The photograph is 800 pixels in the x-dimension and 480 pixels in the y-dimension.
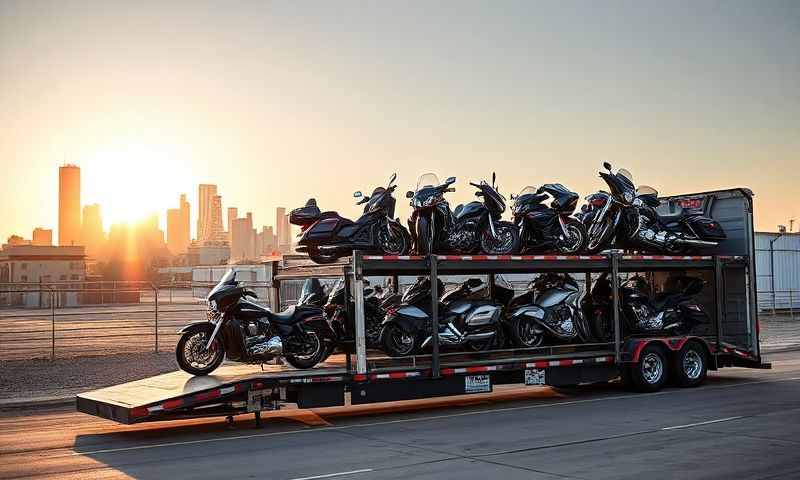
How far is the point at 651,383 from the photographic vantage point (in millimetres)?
16031

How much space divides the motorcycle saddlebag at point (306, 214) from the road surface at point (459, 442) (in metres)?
3.03

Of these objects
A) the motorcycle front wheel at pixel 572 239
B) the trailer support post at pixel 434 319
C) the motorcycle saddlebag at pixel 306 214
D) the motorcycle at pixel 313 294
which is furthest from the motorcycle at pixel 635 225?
the motorcycle saddlebag at pixel 306 214

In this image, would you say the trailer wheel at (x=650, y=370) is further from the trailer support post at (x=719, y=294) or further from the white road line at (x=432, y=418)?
the trailer support post at (x=719, y=294)

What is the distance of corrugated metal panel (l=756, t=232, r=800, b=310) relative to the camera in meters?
45.3

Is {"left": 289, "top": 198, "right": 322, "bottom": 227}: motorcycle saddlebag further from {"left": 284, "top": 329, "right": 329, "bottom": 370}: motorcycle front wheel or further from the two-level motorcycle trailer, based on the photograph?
{"left": 284, "top": 329, "right": 329, "bottom": 370}: motorcycle front wheel

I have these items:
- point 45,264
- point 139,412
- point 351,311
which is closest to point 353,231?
point 351,311

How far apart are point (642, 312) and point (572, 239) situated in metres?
2.01

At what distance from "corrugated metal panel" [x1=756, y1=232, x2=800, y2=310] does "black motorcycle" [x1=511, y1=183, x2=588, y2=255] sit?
31464 millimetres

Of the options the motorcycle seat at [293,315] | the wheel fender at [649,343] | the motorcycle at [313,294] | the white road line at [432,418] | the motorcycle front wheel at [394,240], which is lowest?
the white road line at [432,418]

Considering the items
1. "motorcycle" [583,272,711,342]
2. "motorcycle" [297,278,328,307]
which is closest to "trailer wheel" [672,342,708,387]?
"motorcycle" [583,272,711,342]

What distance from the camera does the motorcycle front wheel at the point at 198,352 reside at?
12938 millimetres

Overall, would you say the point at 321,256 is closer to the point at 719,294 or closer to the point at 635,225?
the point at 635,225

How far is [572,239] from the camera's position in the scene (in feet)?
53.7

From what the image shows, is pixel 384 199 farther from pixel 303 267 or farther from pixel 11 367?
pixel 11 367
